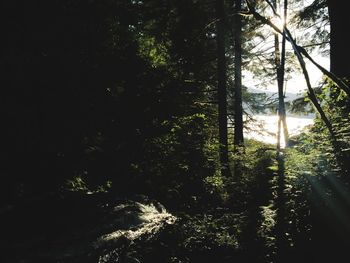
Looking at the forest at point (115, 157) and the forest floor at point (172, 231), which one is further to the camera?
the forest at point (115, 157)

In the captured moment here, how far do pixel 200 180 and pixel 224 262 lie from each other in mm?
4256

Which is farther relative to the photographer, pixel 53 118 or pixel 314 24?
pixel 314 24

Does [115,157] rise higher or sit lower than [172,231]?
higher

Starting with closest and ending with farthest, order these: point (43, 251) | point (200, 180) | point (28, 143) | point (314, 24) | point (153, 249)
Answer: point (43, 251) < point (28, 143) < point (153, 249) < point (200, 180) < point (314, 24)

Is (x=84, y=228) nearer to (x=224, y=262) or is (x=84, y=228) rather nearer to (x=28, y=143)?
(x=28, y=143)

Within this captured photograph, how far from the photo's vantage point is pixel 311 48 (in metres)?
14.6

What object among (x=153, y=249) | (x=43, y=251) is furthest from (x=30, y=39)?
(x=153, y=249)

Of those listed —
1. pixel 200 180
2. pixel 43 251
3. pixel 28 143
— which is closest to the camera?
pixel 43 251

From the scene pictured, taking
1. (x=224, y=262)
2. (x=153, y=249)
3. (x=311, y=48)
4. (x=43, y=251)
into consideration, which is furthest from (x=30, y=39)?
(x=311, y=48)

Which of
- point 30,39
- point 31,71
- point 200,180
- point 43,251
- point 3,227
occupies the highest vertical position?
point 30,39

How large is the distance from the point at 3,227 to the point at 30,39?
2.50m

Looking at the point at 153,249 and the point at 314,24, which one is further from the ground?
the point at 314,24

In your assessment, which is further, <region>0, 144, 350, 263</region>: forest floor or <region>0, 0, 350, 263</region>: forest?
<region>0, 0, 350, 263</region>: forest

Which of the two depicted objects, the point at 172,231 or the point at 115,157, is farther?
the point at 172,231
